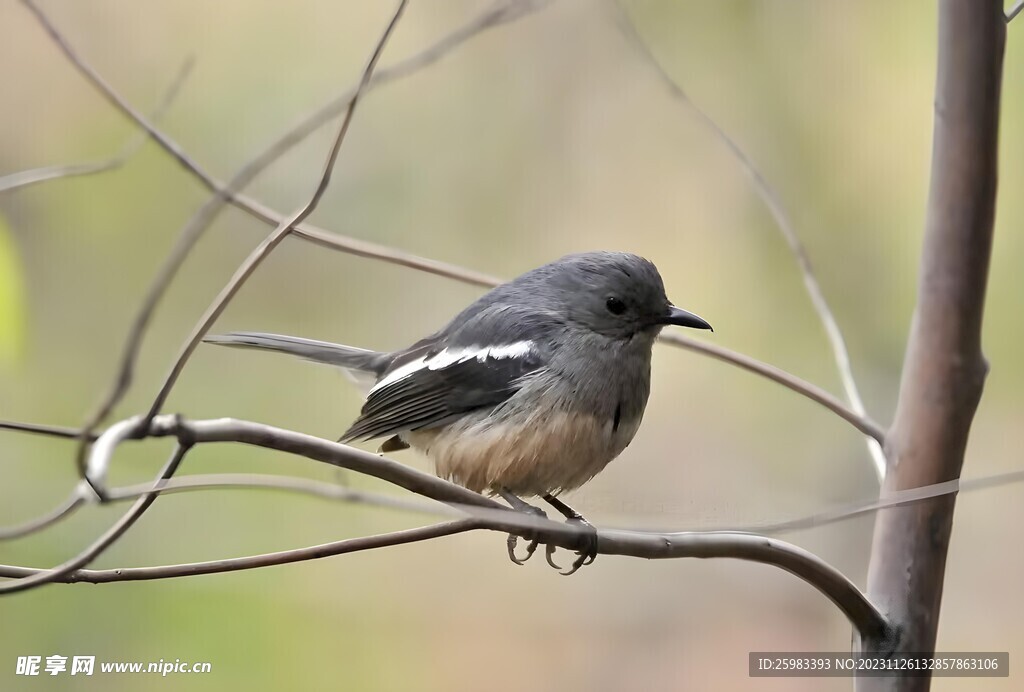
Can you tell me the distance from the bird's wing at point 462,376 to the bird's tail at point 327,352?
0.41ft

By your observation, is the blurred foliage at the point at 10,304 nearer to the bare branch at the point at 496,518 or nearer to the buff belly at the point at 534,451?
the bare branch at the point at 496,518

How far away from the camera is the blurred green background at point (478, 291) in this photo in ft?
5.99

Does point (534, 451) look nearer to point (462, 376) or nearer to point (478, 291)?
point (462, 376)

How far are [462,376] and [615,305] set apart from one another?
1.01 feet

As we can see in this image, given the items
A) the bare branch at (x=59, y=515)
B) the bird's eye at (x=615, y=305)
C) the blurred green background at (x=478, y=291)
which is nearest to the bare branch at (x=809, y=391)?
the bird's eye at (x=615, y=305)

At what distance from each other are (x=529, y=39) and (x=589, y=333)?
3.60 ft

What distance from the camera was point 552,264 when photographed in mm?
1808

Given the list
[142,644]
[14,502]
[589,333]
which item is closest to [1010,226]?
[589,333]

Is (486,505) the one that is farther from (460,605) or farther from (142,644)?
(460,605)

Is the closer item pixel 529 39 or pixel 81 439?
pixel 81 439

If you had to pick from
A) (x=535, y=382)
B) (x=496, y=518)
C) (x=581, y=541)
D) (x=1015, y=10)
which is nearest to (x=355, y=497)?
(x=496, y=518)

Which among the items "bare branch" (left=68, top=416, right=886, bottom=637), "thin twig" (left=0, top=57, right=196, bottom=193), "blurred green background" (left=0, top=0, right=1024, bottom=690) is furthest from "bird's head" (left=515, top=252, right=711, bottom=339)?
"thin twig" (left=0, top=57, right=196, bottom=193)

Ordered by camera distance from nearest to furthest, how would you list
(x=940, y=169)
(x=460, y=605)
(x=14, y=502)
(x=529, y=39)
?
(x=940, y=169) → (x=14, y=502) → (x=460, y=605) → (x=529, y=39)

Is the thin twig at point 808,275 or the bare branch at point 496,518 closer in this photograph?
the bare branch at point 496,518
